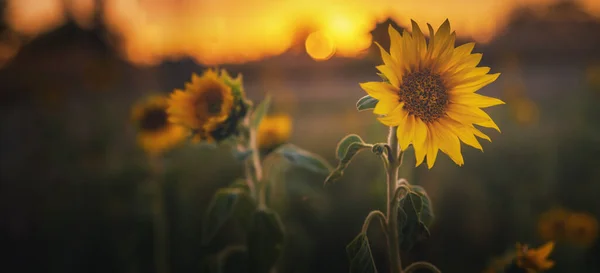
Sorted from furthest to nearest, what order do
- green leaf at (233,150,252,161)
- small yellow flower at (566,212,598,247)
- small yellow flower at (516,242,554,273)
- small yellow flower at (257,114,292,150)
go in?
small yellow flower at (566,212,598,247) → small yellow flower at (257,114,292,150) → green leaf at (233,150,252,161) → small yellow flower at (516,242,554,273)

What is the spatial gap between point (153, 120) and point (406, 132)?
1918 millimetres

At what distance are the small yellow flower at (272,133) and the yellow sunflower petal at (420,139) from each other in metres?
1.00

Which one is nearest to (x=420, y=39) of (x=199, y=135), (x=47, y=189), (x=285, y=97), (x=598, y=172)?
(x=199, y=135)

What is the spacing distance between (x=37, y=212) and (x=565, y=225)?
3.46 metres

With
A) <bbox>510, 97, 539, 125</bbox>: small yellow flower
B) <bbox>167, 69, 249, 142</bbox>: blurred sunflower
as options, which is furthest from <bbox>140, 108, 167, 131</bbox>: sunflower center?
<bbox>510, 97, 539, 125</bbox>: small yellow flower

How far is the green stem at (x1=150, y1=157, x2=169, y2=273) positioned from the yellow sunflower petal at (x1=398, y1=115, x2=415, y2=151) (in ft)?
5.22

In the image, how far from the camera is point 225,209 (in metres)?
1.53

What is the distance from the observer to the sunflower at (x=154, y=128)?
276 cm

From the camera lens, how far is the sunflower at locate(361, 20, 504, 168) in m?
1.17

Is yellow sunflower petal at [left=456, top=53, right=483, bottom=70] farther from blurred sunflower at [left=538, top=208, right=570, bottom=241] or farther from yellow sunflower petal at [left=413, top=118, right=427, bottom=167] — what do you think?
blurred sunflower at [left=538, top=208, right=570, bottom=241]

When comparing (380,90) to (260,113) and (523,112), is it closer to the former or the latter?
(260,113)

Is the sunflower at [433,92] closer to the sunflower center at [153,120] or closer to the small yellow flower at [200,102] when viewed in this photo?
the small yellow flower at [200,102]

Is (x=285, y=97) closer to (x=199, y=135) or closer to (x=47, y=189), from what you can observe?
(x=47, y=189)

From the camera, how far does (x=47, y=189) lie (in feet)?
13.6
